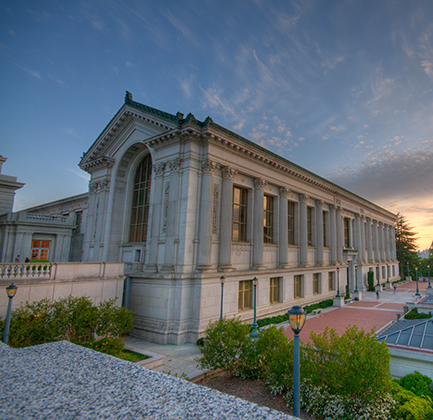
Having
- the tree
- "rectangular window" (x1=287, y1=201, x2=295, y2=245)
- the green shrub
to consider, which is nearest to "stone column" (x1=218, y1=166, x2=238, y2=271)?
"rectangular window" (x1=287, y1=201, x2=295, y2=245)

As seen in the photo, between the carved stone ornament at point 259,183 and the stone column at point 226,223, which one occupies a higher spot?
the carved stone ornament at point 259,183

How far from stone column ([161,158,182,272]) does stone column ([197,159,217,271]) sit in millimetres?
1680

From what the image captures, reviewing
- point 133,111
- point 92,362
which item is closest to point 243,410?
point 92,362

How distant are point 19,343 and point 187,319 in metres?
9.09

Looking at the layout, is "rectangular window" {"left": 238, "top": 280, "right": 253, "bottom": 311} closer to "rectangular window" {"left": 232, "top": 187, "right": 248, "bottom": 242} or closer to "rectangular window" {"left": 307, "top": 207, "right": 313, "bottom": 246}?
"rectangular window" {"left": 232, "top": 187, "right": 248, "bottom": 242}

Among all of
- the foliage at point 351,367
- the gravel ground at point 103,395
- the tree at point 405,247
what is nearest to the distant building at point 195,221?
the foliage at point 351,367

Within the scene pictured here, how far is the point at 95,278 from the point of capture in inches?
695

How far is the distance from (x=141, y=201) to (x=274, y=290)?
14205 mm

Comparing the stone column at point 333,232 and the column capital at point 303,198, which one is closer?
the column capital at point 303,198

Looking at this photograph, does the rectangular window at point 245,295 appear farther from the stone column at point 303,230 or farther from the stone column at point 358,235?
the stone column at point 358,235

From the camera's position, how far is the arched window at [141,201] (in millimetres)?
24331

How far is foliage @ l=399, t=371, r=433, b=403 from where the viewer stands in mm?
9280

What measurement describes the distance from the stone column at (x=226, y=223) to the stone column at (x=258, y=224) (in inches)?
142

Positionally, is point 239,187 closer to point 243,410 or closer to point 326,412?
point 326,412
